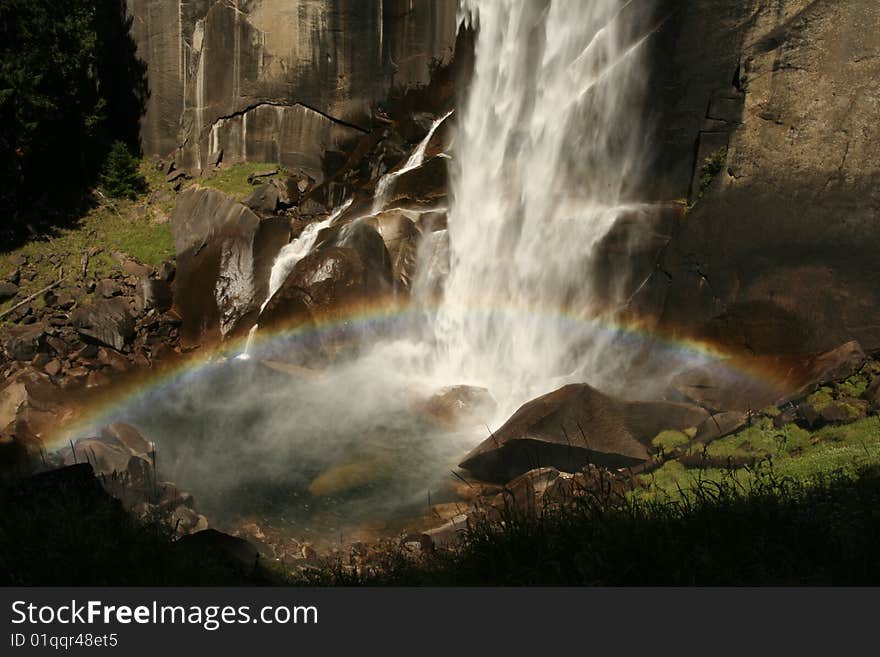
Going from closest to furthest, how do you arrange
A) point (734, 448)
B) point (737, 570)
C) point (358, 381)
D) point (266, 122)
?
point (737, 570)
point (734, 448)
point (358, 381)
point (266, 122)

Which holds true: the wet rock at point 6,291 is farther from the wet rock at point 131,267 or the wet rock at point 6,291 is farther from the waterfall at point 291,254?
the waterfall at point 291,254

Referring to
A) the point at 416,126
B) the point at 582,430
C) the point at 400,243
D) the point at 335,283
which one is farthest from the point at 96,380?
the point at 582,430

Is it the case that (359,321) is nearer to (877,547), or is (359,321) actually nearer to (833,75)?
(833,75)

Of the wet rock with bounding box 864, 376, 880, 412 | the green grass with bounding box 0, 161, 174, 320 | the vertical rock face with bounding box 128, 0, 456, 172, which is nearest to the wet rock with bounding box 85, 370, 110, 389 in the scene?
the green grass with bounding box 0, 161, 174, 320

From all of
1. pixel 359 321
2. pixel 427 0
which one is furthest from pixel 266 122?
pixel 359 321

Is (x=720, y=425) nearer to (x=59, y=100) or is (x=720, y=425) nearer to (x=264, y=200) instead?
(x=264, y=200)

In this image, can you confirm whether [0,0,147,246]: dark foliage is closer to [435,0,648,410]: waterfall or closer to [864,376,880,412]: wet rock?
[435,0,648,410]: waterfall
